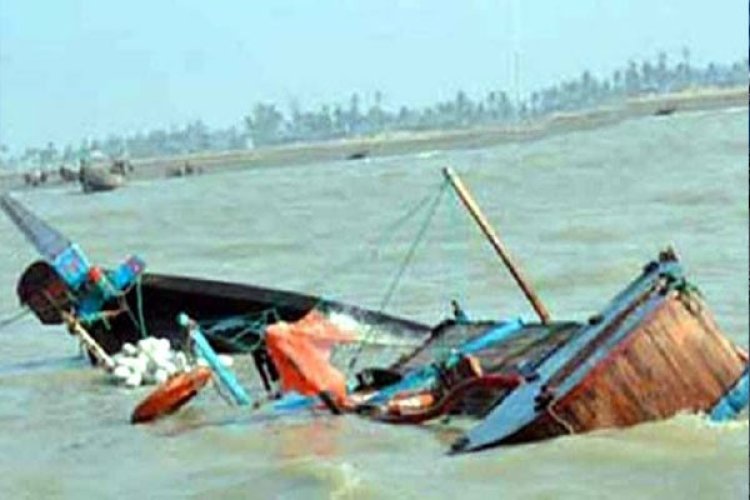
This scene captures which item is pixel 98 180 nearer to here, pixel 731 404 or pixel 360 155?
pixel 360 155

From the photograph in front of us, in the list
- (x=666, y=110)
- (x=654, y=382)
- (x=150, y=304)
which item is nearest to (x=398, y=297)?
(x=150, y=304)

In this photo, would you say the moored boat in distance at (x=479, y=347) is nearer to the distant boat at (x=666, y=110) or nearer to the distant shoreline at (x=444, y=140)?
the distant shoreline at (x=444, y=140)

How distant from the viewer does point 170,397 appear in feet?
46.2

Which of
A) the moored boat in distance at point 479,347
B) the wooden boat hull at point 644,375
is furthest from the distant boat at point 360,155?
the wooden boat hull at point 644,375

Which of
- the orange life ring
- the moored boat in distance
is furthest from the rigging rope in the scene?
the orange life ring

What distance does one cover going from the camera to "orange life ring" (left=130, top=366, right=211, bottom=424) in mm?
14055

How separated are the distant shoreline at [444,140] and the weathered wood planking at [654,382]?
9736 cm

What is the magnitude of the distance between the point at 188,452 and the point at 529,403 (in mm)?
2784

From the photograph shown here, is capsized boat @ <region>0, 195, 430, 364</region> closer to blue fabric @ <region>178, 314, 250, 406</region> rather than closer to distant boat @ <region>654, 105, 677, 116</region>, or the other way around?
blue fabric @ <region>178, 314, 250, 406</region>

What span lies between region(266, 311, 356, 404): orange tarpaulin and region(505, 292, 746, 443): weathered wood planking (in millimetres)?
3028

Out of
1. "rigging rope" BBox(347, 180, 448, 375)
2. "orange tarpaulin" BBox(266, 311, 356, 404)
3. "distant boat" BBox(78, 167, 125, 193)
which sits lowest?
"distant boat" BBox(78, 167, 125, 193)

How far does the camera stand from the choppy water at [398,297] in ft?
33.0

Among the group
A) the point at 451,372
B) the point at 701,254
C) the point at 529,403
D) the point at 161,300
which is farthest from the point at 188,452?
the point at 701,254

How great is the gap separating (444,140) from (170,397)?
400 ft
